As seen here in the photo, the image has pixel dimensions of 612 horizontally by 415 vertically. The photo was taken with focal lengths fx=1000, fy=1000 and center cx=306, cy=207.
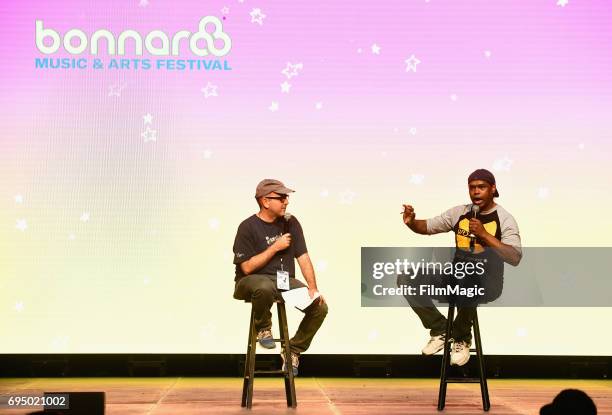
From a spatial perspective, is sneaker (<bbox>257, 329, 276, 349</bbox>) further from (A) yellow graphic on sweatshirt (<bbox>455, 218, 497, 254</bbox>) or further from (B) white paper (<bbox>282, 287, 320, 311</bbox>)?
(A) yellow graphic on sweatshirt (<bbox>455, 218, 497, 254</bbox>)

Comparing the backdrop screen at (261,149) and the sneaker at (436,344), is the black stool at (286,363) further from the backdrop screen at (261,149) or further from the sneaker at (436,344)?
the backdrop screen at (261,149)

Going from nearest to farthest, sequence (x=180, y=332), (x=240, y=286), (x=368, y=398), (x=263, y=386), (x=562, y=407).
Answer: (x=562, y=407), (x=240, y=286), (x=368, y=398), (x=263, y=386), (x=180, y=332)

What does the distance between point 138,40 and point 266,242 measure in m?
2.10

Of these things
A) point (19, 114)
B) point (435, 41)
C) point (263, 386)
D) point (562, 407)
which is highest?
point (435, 41)

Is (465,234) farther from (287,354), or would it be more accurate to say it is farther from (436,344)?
(287,354)

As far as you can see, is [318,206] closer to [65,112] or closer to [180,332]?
[180,332]

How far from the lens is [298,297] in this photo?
16.5 ft

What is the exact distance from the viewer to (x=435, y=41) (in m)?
6.73

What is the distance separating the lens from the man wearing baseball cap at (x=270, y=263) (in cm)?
503

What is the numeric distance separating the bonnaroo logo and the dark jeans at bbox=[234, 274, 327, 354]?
2.10 metres

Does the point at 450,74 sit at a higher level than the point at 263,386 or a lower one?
higher

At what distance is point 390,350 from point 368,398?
1097 millimetres

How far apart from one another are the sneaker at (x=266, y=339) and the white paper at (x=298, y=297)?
0.21m

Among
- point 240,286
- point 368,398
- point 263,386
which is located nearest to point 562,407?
point 240,286
